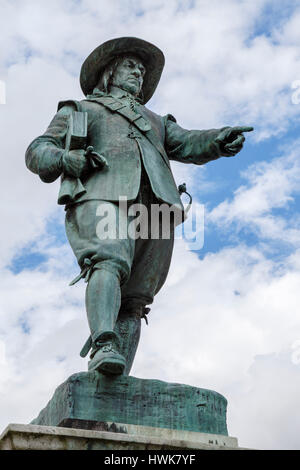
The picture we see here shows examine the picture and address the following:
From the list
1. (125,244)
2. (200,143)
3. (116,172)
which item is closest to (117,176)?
(116,172)

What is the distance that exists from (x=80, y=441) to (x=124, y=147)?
3.07 meters

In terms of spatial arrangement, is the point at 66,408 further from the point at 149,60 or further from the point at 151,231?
the point at 149,60

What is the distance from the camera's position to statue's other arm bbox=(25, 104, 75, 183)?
23.6 feet

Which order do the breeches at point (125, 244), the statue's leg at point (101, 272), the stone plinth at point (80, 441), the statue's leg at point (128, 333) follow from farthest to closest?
the statue's leg at point (128, 333) → the breeches at point (125, 244) → the statue's leg at point (101, 272) → the stone plinth at point (80, 441)

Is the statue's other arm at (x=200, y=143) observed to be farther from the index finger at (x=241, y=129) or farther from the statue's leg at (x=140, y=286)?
the statue's leg at (x=140, y=286)

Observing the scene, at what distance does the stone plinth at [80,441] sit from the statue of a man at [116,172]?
701 mm

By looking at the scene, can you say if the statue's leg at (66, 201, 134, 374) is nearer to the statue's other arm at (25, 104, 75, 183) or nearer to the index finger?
the statue's other arm at (25, 104, 75, 183)

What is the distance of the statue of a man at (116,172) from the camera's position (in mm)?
6617

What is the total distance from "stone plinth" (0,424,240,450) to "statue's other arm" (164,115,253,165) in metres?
3.21

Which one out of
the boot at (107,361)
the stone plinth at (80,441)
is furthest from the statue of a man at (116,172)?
the stone plinth at (80,441)

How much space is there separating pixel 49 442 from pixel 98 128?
3.37m

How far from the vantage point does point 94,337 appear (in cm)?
633

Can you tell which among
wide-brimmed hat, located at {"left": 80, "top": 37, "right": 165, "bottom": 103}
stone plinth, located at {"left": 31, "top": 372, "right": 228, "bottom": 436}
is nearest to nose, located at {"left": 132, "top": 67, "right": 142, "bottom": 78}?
wide-brimmed hat, located at {"left": 80, "top": 37, "right": 165, "bottom": 103}
